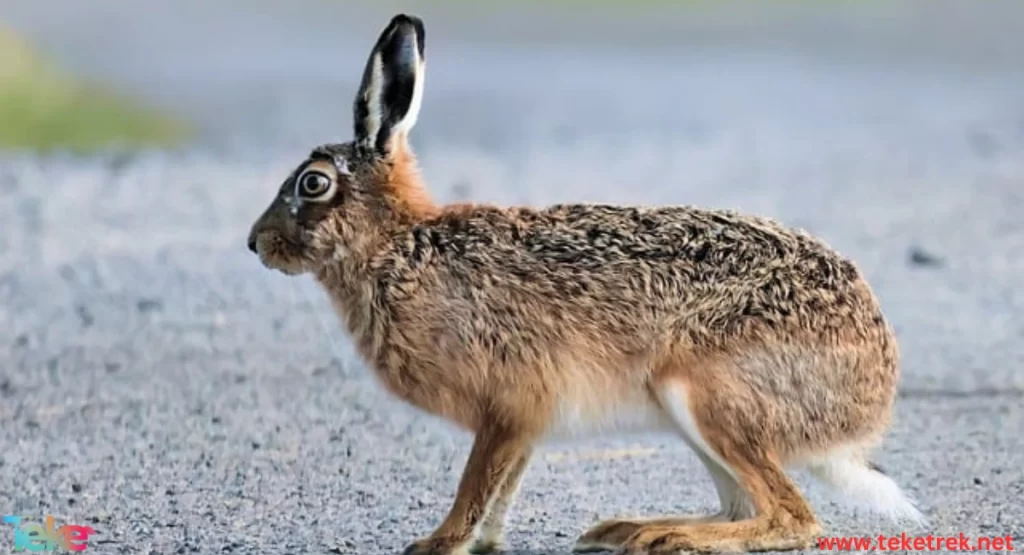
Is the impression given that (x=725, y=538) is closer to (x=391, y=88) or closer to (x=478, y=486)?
(x=478, y=486)

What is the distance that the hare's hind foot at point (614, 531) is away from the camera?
5816mm

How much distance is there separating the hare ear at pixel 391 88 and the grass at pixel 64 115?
916 centimetres

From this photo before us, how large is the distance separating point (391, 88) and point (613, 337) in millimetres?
890

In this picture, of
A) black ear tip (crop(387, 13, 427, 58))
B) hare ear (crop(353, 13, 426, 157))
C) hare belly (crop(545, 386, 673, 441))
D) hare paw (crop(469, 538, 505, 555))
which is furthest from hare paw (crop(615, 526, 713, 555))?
black ear tip (crop(387, 13, 427, 58))

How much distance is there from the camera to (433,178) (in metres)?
13.3

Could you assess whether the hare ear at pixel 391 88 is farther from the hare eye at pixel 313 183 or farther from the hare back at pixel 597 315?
the hare back at pixel 597 315

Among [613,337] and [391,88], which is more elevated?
[391,88]

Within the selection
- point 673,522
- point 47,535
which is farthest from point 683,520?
point 47,535

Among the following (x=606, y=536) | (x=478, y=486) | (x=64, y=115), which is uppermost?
(x=64, y=115)

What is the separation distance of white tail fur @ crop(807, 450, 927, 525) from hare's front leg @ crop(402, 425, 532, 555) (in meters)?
0.78

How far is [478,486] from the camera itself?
5.67 m

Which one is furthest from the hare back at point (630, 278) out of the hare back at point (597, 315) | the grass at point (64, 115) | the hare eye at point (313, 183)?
the grass at point (64, 115)

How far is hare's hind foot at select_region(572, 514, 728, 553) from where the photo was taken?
5816mm

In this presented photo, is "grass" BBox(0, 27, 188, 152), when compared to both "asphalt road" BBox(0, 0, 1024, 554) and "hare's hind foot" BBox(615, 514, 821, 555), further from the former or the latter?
"hare's hind foot" BBox(615, 514, 821, 555)
